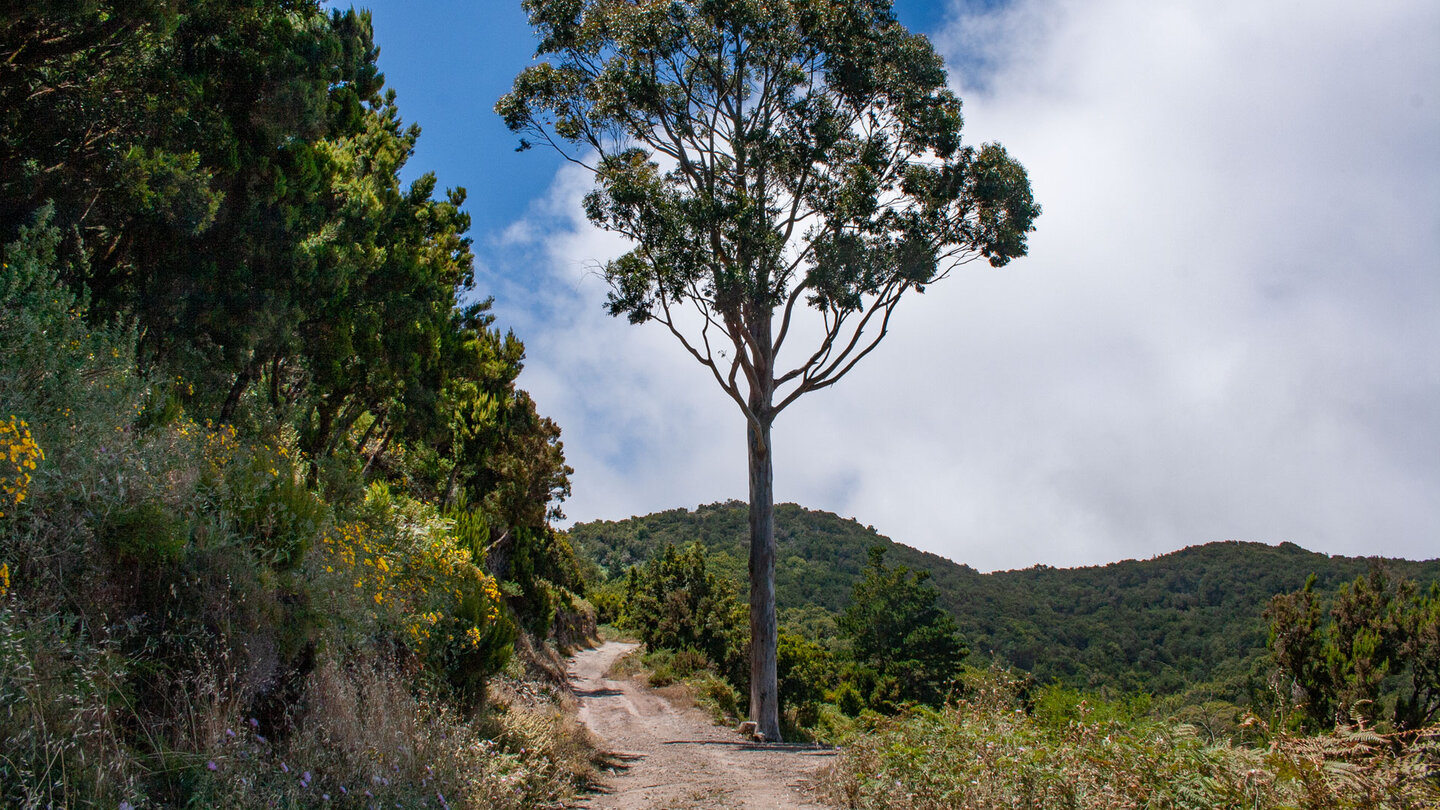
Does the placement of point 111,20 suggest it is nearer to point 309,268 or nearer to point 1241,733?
point 309,268

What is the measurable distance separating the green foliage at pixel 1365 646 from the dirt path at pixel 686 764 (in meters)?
13.4

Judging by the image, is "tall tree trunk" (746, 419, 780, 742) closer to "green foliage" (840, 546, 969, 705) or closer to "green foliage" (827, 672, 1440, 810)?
"green foliage" (827, 672, 1440, 810)

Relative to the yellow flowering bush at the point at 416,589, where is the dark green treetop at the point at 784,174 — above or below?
above

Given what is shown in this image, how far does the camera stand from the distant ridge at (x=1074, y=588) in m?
43.0

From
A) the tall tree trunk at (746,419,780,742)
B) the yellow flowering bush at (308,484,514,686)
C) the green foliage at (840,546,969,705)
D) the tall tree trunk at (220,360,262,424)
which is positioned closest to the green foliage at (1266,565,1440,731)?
the tall tree trunk at (746,419,780,742)

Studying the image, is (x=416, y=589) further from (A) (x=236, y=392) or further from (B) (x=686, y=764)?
(B) (x=686, y=764)

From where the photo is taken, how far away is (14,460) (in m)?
3.46

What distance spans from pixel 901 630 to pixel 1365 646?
21703 millimetres

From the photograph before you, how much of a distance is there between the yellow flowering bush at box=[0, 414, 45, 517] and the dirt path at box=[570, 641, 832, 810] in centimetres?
508

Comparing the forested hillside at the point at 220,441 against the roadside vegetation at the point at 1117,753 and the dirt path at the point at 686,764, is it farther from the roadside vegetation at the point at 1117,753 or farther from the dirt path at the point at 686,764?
the roadside vegetation at the point at 1117,753

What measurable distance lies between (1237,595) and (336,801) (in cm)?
7121

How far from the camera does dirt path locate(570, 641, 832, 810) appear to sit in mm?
7219

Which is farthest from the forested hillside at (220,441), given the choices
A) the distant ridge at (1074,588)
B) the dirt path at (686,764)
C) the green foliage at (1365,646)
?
the distant ridge at (1074,588)

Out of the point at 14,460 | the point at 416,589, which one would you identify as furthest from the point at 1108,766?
the point at 416,589
